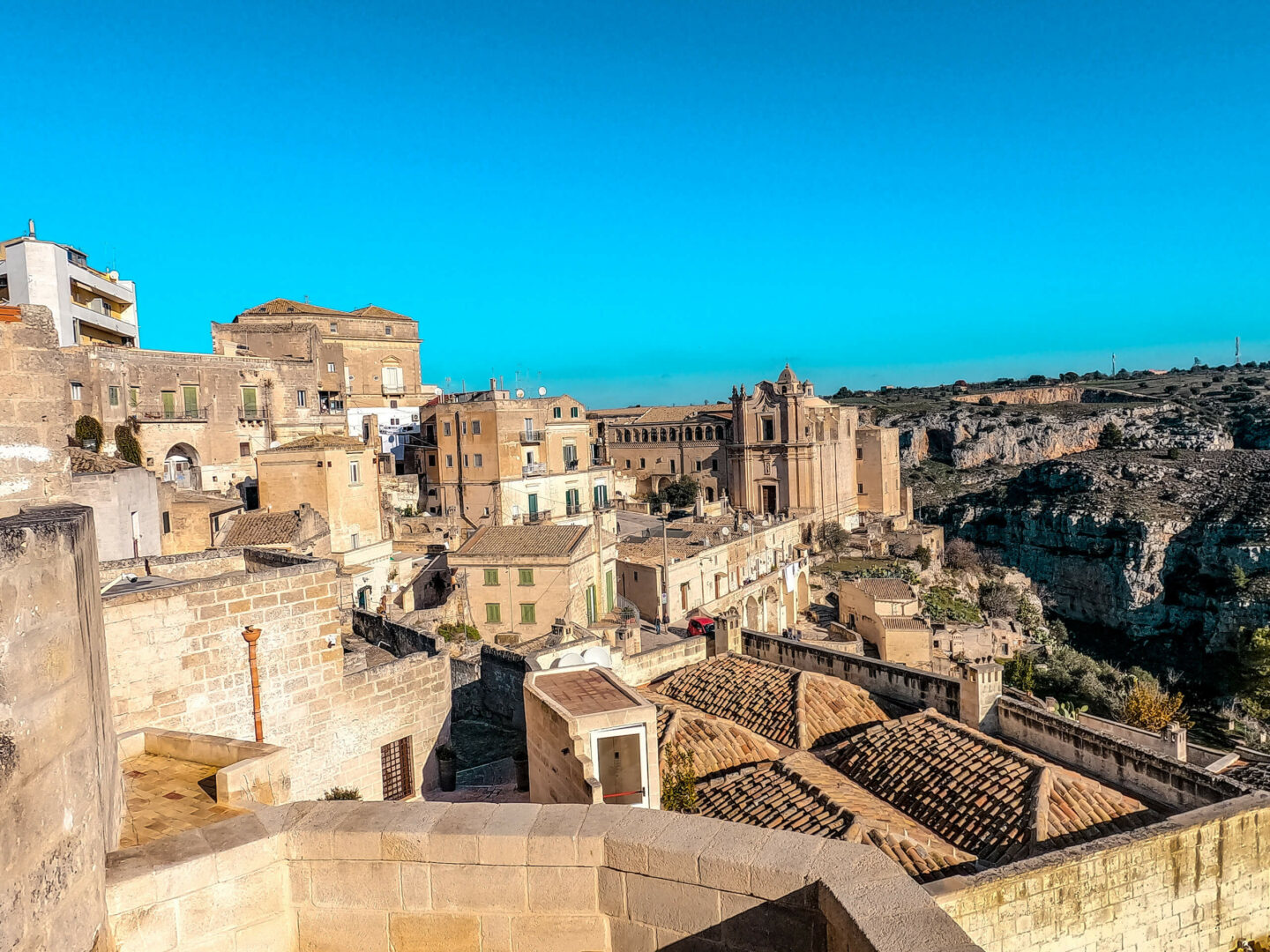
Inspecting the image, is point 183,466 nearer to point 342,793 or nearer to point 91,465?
point 91,465

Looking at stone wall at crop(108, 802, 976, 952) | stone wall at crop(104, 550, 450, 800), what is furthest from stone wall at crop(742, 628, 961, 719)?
stone wall at crop(108, 802, 976, 952)

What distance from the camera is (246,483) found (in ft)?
99.5

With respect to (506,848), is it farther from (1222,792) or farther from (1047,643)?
(1047,643)

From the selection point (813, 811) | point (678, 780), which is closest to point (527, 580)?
point (678, 780)

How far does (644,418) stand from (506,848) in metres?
61.8

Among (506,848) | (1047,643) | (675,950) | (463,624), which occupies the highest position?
(506,848)

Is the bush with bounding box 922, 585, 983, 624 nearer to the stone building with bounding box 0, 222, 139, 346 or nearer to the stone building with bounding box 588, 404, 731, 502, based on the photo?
the stone building with bounding box 588, 404, 731, 502

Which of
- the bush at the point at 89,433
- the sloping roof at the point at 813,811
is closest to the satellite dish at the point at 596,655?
the sloping roof at the point at 813,811

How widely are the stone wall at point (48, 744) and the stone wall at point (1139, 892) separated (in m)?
6.57

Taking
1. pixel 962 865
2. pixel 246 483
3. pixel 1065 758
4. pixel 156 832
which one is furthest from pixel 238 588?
pixel 246 483

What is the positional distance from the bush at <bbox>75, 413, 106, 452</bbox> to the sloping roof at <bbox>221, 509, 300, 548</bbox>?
21.5 feet

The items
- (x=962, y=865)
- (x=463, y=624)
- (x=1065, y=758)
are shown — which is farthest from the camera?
(x=463, y=624)

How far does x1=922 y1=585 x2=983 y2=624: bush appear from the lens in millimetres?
37344

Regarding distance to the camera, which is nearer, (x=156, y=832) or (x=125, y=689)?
(x=156, y=832)
